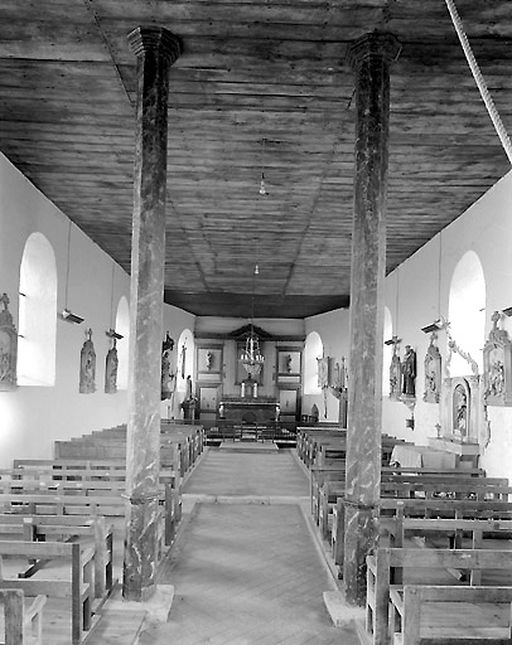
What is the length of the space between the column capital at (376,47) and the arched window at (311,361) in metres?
20.2

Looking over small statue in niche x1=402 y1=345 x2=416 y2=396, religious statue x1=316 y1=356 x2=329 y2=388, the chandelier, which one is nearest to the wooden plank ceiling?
small statue in niche x1=402 y1=345 x2=416 y2=396

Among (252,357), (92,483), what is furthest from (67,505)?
(252,357)

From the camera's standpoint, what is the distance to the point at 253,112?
8.09 m

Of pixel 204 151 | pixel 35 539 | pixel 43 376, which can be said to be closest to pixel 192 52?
pixel 204 151

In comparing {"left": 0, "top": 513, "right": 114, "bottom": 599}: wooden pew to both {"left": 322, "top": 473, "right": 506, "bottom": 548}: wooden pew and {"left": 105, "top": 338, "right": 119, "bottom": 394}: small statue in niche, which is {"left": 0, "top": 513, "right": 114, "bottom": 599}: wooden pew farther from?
{"left": 105, "top": 338, "right": 119, "bottom": 394}: small statue in niche

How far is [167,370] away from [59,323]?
9146 millimetres

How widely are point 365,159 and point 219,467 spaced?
9904mm

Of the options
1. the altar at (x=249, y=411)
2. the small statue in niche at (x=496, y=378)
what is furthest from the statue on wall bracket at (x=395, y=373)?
the altar at (x=249, y=411)

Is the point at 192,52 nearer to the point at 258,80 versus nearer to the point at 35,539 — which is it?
the point at 258,80

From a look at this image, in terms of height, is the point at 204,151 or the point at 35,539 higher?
the point at 204,151

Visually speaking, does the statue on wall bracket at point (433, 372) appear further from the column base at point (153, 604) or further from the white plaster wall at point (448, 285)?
the column base at point (153, 604)

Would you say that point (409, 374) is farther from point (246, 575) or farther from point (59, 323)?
point (246, 575)

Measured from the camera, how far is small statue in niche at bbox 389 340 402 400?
52.0 feet

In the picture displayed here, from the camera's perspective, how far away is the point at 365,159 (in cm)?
628
